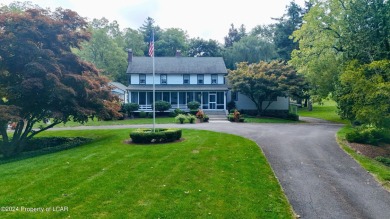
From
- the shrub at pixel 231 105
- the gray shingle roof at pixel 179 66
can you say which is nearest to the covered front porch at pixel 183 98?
the shrub at pixel 231 105

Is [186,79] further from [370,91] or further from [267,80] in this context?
[370,91]

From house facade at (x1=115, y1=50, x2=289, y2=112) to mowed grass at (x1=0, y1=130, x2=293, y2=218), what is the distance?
2204 centimetres

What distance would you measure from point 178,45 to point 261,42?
61.2 feet

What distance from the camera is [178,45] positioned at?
204 feet

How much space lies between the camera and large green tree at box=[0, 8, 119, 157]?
14297 mm

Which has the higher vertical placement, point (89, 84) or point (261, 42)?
point (261, 42)

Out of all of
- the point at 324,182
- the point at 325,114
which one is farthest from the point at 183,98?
the point at 324,182

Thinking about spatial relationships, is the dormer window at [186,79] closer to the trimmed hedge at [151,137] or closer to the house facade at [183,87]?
the house facade at [183,87]

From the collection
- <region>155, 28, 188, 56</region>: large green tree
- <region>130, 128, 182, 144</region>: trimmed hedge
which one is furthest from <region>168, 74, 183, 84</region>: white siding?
<region>155, 28, 188, 56</region>: large green tree

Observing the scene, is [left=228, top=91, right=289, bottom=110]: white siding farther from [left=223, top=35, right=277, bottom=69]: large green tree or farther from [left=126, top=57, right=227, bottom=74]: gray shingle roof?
[left=223, top=35, right=277, bottom=69]: large green tree

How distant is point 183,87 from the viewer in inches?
1372

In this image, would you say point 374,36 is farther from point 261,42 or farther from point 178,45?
point 178,45

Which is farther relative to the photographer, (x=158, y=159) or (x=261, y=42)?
(x=261, y=42)

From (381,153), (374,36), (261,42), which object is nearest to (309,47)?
(374,36)
